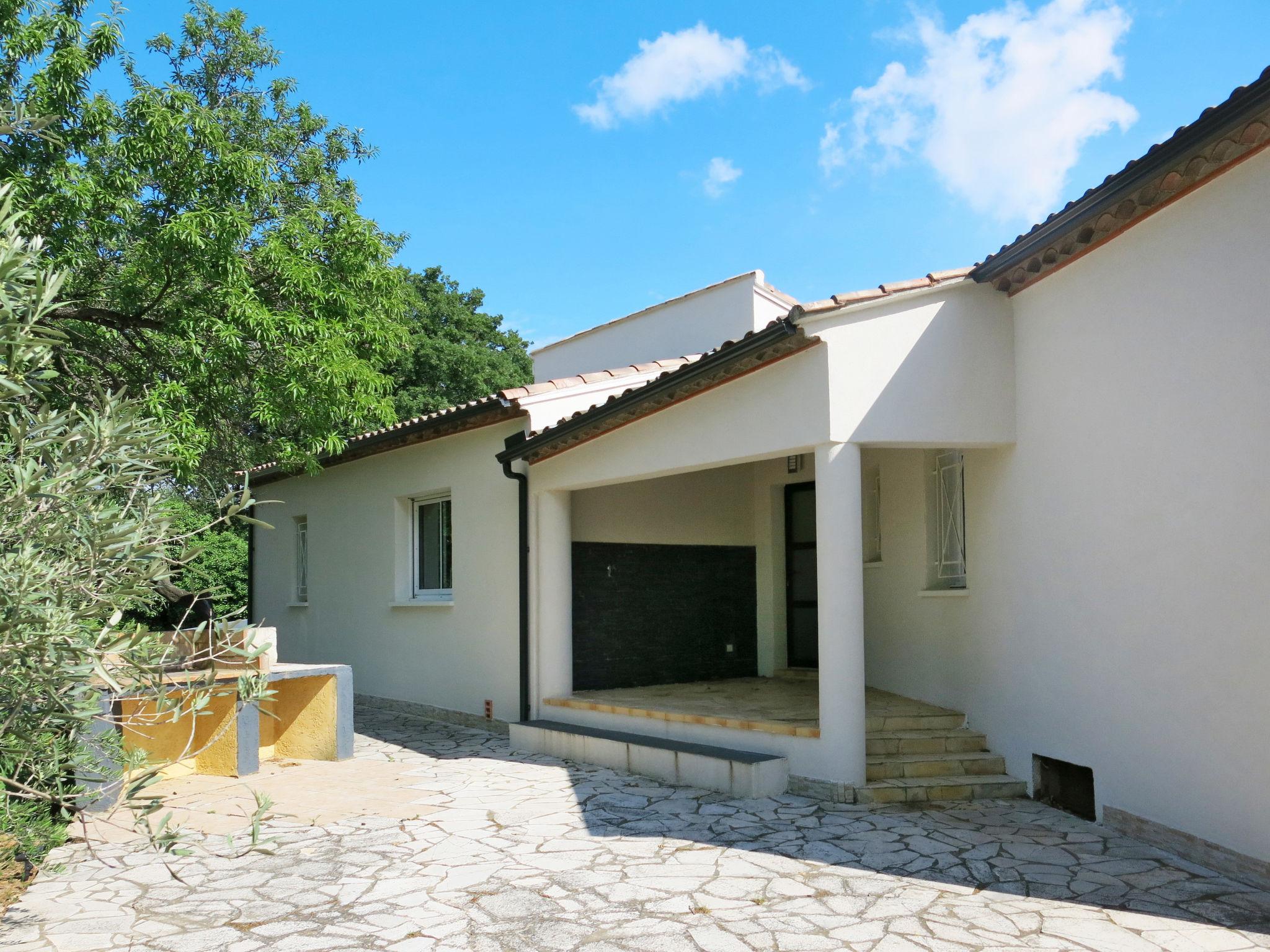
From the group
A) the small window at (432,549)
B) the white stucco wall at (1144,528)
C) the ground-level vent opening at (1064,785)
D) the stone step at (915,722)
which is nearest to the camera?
the white stucco wall at (1144,528)

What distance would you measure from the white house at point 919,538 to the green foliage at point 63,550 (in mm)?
5032

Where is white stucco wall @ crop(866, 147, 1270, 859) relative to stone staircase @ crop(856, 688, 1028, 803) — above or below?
above

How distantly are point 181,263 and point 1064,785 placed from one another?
8415mm

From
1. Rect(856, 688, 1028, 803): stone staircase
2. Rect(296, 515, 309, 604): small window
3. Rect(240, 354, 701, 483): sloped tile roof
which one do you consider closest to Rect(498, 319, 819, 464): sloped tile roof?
Rect(240, 354, 701, 483): sloped tile roof

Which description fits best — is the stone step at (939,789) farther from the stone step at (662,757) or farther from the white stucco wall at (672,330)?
the white stucco wall at (672,330)

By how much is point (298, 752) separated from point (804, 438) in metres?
5.82

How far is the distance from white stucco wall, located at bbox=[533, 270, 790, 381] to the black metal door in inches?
96.7

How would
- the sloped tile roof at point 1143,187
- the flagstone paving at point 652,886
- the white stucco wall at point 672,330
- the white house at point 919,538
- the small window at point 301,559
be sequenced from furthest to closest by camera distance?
the small window at point 301,559 → the white stucco wall at point 672,330 → the white house at point 919,538 → the sloped tile roof at point 1143,187 → the flagstone paving at point 652,886

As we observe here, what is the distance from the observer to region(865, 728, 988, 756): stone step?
801 centimetres

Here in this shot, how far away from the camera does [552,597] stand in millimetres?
10383

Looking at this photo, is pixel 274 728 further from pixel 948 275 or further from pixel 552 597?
pixel 948 275

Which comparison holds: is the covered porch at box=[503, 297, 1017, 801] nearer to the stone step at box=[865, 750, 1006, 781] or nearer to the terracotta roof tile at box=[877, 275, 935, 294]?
the stone step at box=[865, 750, 1006, 781]

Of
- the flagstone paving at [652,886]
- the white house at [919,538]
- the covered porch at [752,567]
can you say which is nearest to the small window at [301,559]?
the white house at [919,538]

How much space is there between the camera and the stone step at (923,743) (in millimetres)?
8008
